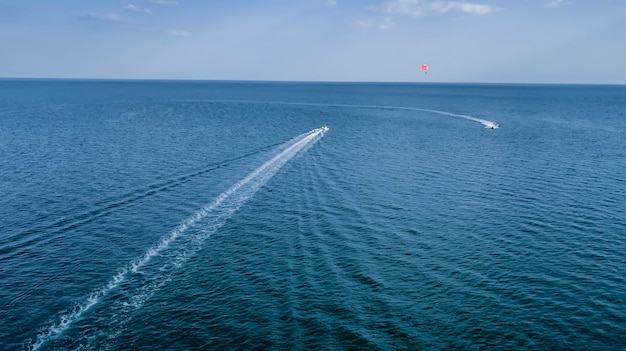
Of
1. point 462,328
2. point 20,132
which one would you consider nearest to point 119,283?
point 462,328

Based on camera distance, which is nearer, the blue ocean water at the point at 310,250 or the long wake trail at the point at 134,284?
the long wake trail at the point at 134,284

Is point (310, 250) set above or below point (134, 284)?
above

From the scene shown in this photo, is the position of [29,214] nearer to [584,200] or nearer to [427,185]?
[427,185]

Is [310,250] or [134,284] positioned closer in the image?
[134,284]
